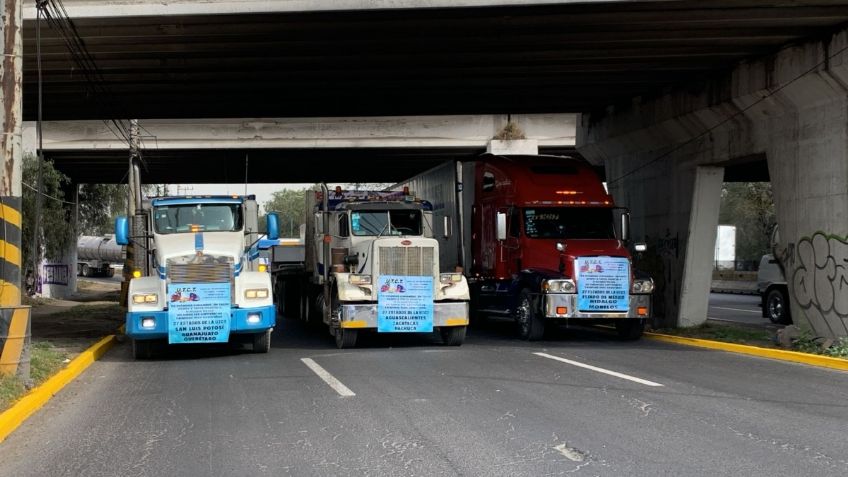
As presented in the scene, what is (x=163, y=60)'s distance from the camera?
17062mm

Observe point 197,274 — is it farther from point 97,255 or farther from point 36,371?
point 97,255

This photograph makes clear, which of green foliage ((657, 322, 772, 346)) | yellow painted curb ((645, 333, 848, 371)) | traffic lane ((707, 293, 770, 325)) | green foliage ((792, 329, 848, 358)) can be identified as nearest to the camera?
yellow painted curb ((645, 333, 848, 371))

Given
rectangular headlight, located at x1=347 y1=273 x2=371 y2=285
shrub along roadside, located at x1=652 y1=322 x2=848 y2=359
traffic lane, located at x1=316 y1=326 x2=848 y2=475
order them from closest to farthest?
traffic lane, located at x1=316 y1=326 x2=848 y2=475 < shrub along roadside, located at x1=652 y1=322 x2=848 y2=359 < rectangular headlight, located at x1=347 y1=273 x2=371 y2=285

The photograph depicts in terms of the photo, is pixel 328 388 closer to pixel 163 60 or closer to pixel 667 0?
pixel 667 0

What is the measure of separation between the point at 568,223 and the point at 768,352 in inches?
202

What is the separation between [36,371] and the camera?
1149cm

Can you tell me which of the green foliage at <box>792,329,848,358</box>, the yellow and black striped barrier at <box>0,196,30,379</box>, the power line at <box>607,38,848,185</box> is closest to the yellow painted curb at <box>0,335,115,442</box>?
the yellow and black striped barrier at <box>0,196,30,379</box>

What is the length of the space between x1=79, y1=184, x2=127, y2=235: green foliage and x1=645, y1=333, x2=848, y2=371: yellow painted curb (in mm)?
35573

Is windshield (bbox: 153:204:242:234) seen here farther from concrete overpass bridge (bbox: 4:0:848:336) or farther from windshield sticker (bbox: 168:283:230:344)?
concrete overpass bridge (bbox: 4:0:848:336)

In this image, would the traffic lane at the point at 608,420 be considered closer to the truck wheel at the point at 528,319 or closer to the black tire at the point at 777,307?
the truck wheel at the point at 528,319

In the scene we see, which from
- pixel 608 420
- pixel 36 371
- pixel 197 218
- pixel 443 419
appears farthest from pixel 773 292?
pixel 36 371

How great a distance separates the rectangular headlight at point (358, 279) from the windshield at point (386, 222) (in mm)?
1433

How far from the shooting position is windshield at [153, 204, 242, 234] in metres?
15.6

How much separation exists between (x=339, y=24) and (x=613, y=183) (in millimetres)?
12394
